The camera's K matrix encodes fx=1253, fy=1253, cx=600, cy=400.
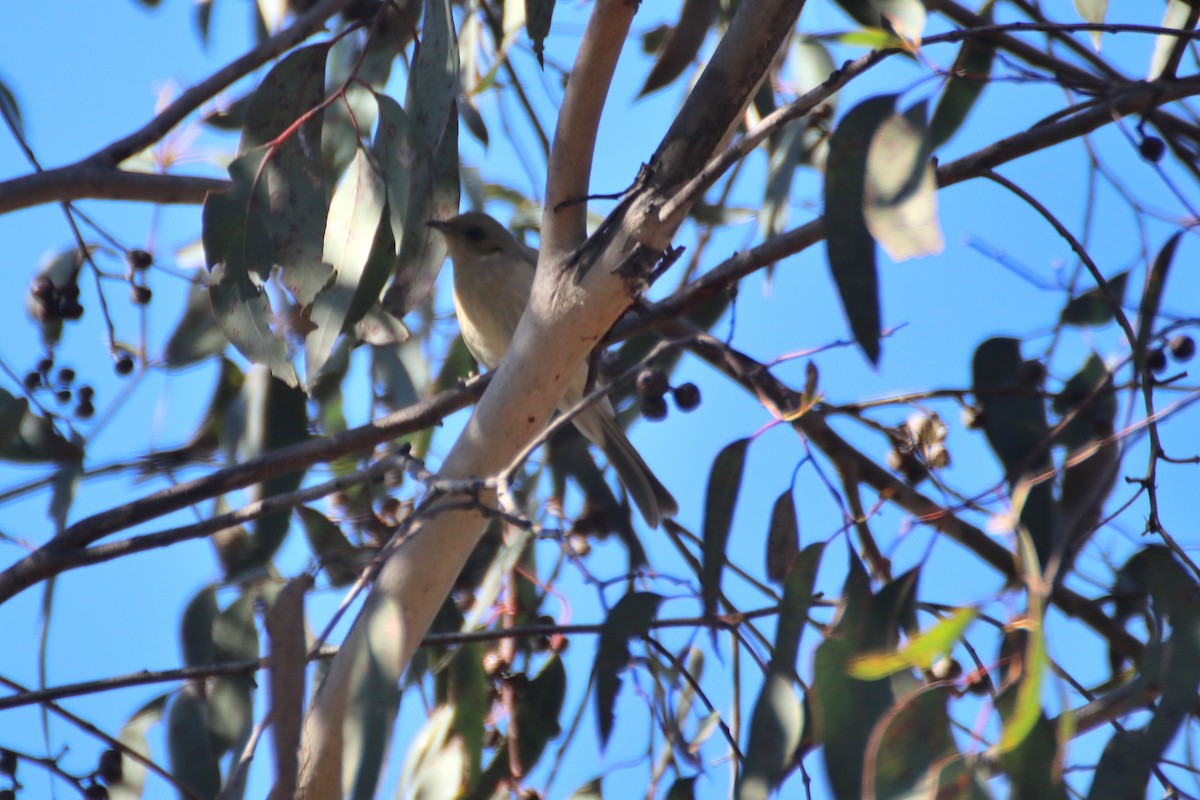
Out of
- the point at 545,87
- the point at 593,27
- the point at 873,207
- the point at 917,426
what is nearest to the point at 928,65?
the point at 873,207

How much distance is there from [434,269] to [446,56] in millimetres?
438

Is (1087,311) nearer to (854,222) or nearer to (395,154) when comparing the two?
(854,222)

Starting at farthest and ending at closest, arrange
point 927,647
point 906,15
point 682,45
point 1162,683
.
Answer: point 682,45 → point 906,15 → point 1162,683 → point 927,647

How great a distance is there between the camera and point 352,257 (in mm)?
2314

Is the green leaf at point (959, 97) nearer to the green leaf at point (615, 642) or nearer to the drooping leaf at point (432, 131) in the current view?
the drooping leaf at point (432, 131)

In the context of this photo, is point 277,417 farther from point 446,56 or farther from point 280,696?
point 280,696

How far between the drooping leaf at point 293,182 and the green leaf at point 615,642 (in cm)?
80

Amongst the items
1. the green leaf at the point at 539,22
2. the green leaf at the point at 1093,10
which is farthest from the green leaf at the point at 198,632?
the green leaf at the point at 1093,10

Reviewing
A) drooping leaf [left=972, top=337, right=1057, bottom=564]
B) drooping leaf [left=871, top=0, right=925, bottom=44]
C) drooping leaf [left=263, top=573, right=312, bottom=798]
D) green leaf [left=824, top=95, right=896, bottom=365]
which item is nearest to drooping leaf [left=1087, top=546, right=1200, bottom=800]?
drooping leaf [left=972, top=337, right=1057, bottom=564]

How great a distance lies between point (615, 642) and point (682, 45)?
5.10 feet

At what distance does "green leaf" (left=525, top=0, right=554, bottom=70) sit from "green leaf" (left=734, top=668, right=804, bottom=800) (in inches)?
43.6

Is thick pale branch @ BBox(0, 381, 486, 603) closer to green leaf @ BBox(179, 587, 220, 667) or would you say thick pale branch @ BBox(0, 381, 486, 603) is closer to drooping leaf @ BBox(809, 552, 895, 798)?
green leaf @ BBox(179, 587, 220, 667)

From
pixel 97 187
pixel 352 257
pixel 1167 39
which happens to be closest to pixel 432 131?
pixel 352 257

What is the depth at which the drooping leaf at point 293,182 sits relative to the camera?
231 cm
